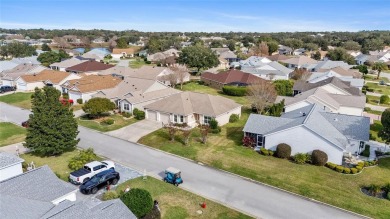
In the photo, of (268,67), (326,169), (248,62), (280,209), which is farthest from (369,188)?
(248,62)

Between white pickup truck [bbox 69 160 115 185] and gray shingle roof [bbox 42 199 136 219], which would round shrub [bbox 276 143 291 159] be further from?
gray shingle roof [bbox 42 199 136 219]

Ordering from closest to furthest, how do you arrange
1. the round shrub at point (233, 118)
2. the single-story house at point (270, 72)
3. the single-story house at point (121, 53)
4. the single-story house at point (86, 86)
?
the round shrub at point (233, 118) < the single-story house at point (86, 86) < the single-story house at point (270, 72) < the single-story house at point (121, 53)

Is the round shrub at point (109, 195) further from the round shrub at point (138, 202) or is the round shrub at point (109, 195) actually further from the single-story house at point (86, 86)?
the single-story house at point (86, 86)

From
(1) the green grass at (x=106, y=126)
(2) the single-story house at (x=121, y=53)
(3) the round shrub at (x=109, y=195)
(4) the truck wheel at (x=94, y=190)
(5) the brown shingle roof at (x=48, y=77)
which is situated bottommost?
(4) the truck wheel at (x=94, y=190)

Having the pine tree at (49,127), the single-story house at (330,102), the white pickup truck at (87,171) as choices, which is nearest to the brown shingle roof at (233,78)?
the single-story house at (330,102)

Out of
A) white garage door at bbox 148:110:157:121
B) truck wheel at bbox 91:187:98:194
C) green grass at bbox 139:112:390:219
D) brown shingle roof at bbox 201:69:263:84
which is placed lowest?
green grass at bbox 139:112:390:219

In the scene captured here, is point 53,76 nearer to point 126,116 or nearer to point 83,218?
point 126,116

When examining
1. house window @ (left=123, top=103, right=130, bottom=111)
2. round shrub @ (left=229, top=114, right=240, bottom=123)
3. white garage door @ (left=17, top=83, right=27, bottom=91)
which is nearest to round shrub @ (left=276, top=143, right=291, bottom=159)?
round shrub @ (left=229, top=114, right=240, bottom=123)
